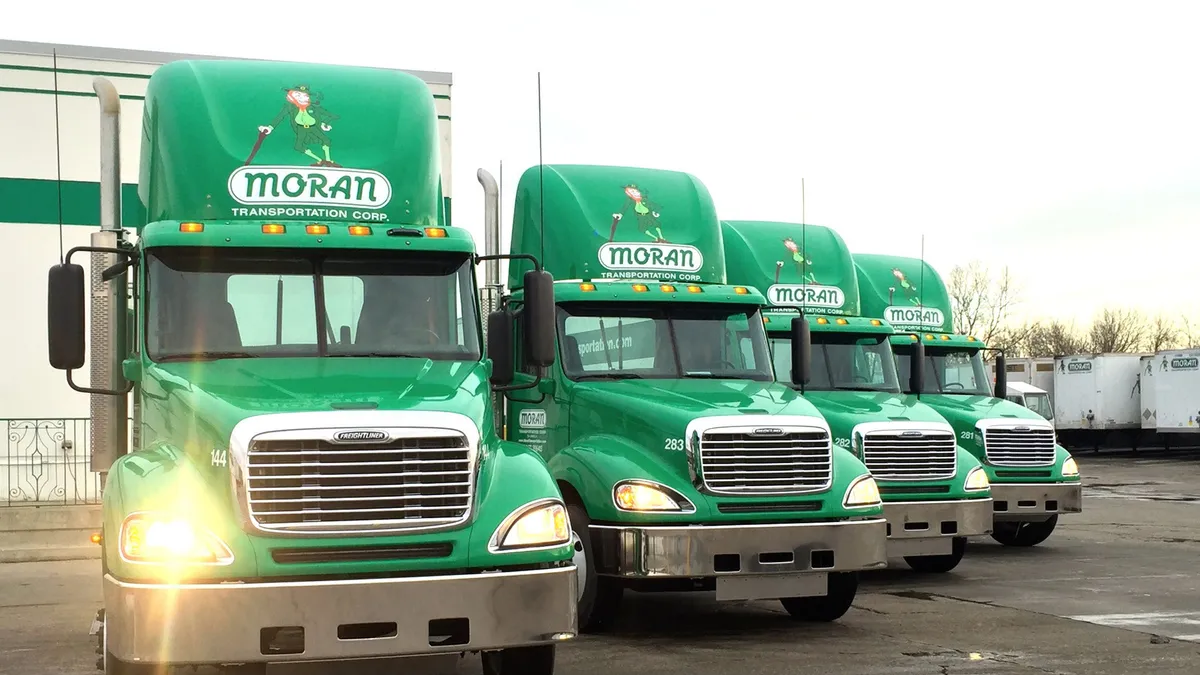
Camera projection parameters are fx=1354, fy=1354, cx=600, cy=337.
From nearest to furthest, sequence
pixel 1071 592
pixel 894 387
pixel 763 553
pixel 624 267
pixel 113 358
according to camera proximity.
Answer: pixel 113 358, pixel 763 553, pixel 624 267, pixel 1071 592, pixel 894 387

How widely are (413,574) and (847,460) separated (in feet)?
15.3

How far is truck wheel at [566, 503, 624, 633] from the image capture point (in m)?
9.62

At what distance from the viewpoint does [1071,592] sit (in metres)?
12.3

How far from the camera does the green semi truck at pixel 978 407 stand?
15727 mm

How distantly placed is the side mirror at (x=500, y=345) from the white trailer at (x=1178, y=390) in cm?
3604

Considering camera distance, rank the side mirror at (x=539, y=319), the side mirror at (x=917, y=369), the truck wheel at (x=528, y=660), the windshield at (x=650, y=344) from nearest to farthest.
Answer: the truck wheel at (x=528, y=660) < the side mirror at (x=539, y=319) < the windshield at (x=650, y=344) < the side mirror at (x=917, y=369)

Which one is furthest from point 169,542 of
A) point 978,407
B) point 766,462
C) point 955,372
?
point 955,372

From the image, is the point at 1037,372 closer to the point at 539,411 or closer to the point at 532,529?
the point at 539,411

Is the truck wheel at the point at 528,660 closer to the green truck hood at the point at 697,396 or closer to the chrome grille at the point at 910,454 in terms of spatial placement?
the green truck hood at the point at 697,396

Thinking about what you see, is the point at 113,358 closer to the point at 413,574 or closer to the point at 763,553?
the point at 413,574

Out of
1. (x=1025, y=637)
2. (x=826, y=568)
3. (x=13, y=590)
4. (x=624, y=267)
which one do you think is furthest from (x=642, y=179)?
(x=13, y=590)

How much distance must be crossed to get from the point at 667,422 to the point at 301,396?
3481mm

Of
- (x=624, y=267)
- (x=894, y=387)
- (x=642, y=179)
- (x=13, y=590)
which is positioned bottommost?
(x=13, y=590)

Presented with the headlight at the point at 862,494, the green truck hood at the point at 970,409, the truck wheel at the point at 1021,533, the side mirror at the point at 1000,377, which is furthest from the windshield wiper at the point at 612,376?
the truck wheel at the point at 1021,533
